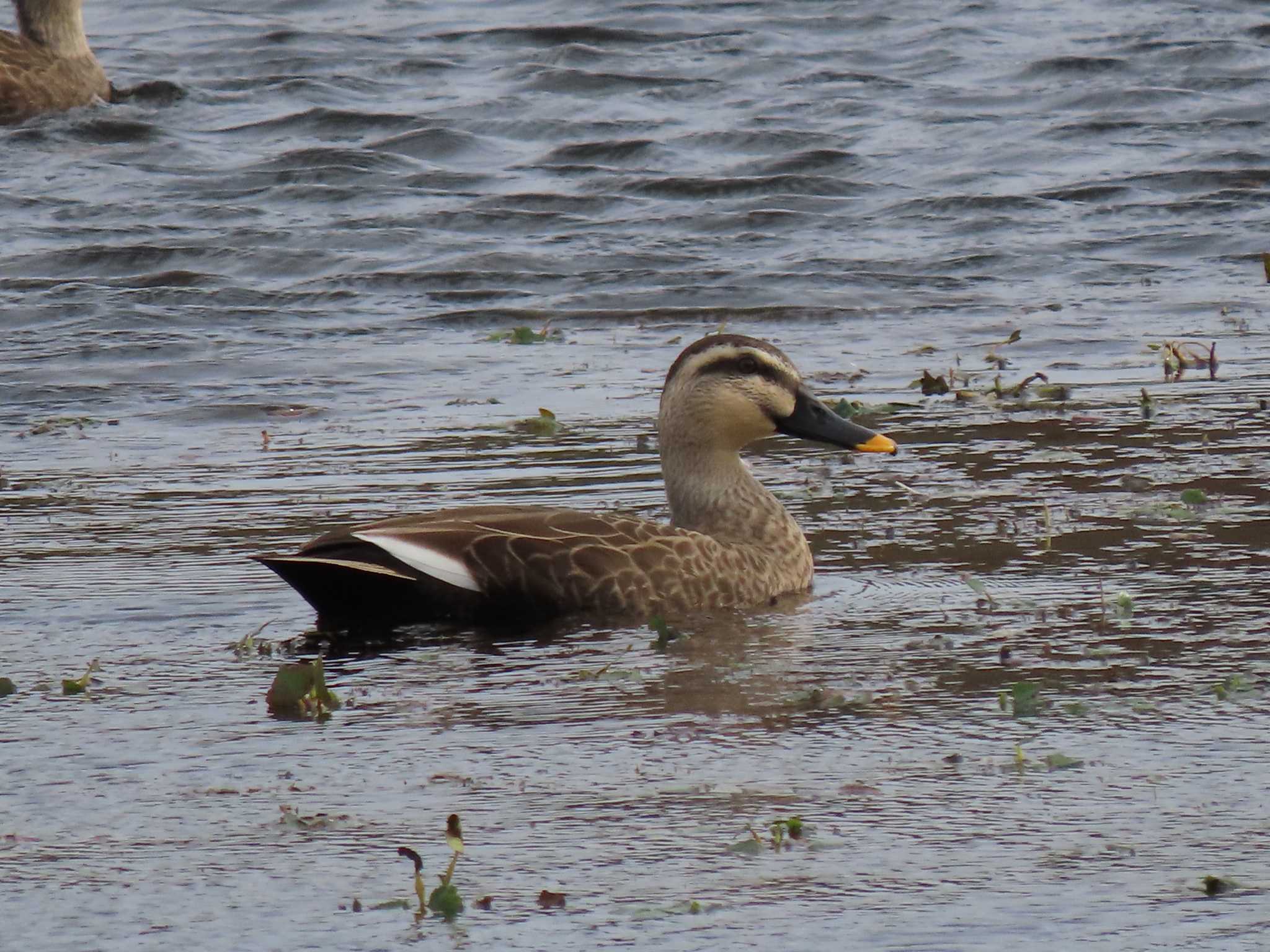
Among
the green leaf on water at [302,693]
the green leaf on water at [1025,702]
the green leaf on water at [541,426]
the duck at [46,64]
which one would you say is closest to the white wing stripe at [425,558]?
the green leaf on water at [302,693]

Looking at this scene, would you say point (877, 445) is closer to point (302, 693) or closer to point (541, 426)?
point (541, 426)

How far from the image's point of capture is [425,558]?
7.02m

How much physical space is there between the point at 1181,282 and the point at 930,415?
→ 3908 millimetres

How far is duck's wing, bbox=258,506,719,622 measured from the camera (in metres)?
7.02

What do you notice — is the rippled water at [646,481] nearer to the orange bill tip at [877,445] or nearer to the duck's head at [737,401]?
the orange bill tip at [877,445]

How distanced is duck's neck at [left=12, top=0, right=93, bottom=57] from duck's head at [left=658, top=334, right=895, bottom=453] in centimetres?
1202

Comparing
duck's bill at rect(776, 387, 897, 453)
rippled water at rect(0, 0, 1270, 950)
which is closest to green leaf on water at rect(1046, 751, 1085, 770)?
rippled water at rect(0, 0, 1270, 950)

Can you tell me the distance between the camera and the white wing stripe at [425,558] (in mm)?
6992

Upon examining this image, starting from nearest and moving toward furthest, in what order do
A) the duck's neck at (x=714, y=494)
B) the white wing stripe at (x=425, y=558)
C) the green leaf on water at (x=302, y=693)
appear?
the green leaf on water at (x=302, y=693) < the white wing stripe at (x=425, y=558) < the duck's neck at (x=714, y=494)

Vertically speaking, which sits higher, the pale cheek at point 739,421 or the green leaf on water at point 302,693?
the pale cheek at point 739,421

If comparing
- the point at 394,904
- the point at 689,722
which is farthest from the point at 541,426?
the point at 394,904

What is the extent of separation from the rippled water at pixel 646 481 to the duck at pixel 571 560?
0.44 ft

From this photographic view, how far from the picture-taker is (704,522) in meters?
7.91

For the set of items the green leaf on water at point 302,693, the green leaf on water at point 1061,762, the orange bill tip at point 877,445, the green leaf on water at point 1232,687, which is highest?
the orange bill tip at point 877,445
